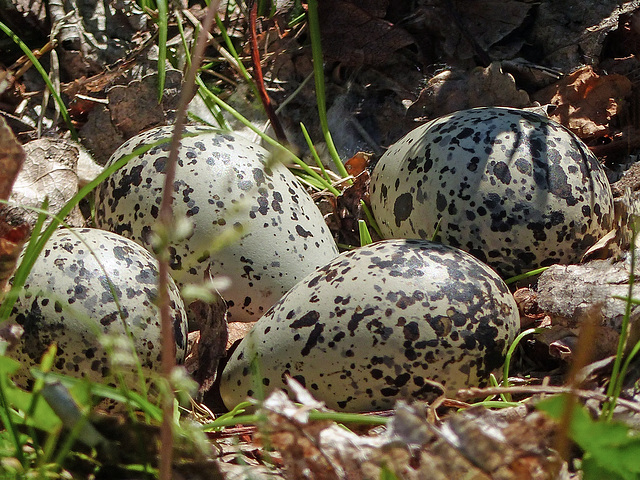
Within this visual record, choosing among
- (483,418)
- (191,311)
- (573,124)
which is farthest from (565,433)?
(573,124)

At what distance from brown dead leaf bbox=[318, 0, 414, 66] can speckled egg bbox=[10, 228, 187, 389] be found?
6.08 feet

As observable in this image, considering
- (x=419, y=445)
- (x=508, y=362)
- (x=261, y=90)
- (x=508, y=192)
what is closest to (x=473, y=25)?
(x=261, y=90)

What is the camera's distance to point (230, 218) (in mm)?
2504

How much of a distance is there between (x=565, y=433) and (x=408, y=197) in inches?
66.1

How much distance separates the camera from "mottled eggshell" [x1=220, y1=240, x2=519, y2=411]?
80.6 inches

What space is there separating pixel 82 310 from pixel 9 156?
54 cm

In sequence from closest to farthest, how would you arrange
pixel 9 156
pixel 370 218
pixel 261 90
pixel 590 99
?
1. pixel 9 156
2. pixel 370 218
3. pixel 590 99
4. pixel 261 90

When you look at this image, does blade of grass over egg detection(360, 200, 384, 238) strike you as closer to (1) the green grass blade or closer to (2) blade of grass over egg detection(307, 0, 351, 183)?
(2) blade of grass over egg detection(307, 0, 351, 183)

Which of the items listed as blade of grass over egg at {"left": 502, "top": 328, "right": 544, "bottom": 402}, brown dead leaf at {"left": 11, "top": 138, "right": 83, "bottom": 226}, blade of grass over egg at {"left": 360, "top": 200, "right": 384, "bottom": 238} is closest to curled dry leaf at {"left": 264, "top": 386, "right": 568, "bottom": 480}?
blade of grass over egg at {"left": 502, "top": 328, "right": 544, "bottom": 402}

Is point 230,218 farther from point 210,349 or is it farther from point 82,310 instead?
point 82,310

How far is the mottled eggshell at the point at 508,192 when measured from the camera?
2473 mm

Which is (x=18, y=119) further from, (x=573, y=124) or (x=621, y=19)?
(x=621, y=19)

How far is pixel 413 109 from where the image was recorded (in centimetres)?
342

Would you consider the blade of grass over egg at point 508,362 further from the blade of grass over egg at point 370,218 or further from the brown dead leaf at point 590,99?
the brown dead leaf at point 590,99
